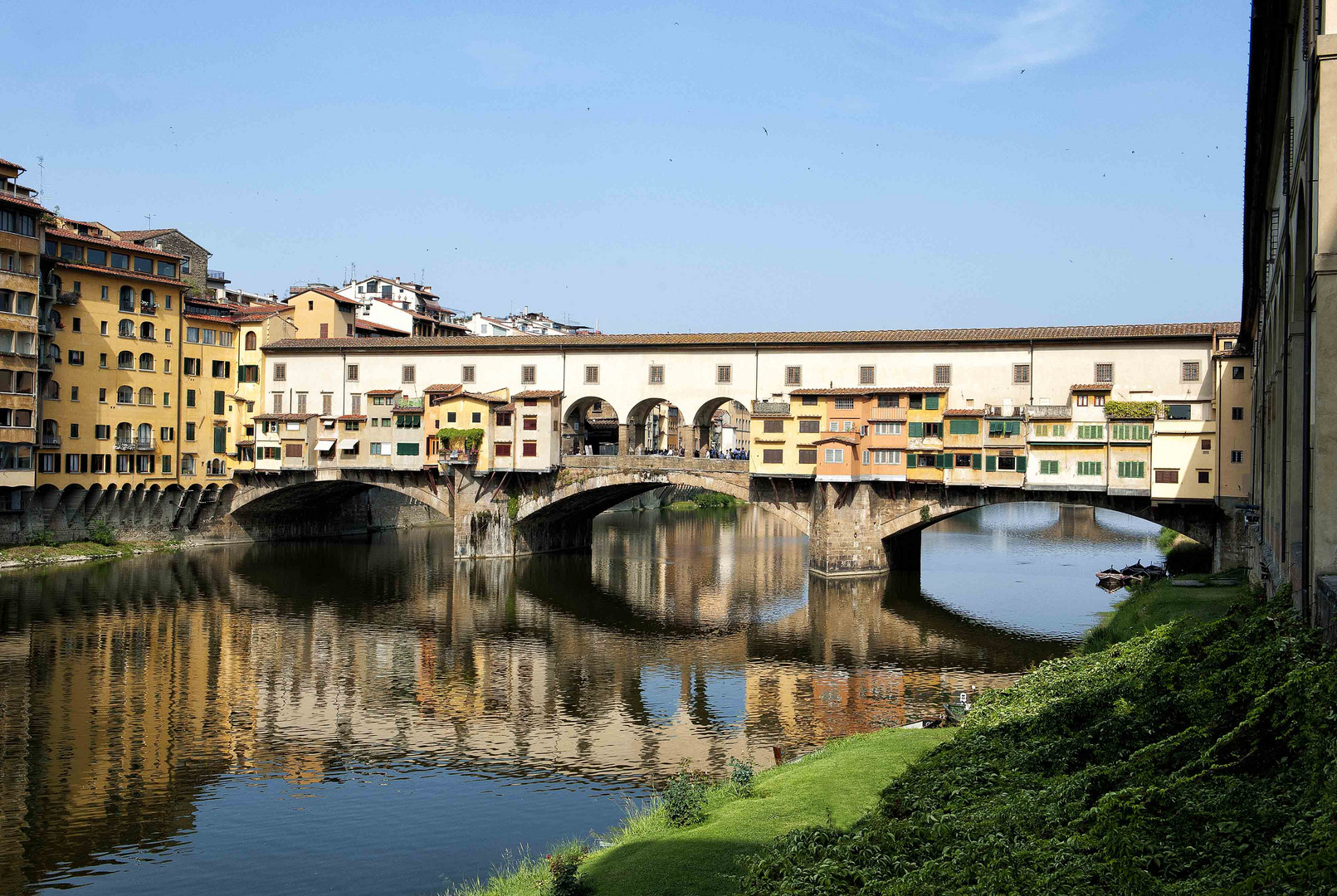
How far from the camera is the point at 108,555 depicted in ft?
191

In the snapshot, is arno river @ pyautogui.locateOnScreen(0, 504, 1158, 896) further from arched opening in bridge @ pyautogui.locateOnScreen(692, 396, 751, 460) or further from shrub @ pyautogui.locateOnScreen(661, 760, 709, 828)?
arched opening in bridge @ pyautogui.locateOnScreen(692, 396, 751, 460)

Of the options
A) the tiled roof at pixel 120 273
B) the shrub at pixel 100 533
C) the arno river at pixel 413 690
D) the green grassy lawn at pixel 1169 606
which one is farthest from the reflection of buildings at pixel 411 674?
the tiled roof at pixel 120 273

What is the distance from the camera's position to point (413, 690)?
1292 inches

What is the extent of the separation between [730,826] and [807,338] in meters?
42.5

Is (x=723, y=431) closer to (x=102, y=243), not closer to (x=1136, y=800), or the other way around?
(x=102, y=243)

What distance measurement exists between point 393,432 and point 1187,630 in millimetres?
49659

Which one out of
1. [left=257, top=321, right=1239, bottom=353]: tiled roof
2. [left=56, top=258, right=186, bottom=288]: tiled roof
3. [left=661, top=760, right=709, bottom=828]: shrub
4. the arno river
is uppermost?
[left=56, top=258, right=186, bottom=288]: tiled roof

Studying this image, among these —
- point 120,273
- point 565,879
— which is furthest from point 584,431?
point 565,879

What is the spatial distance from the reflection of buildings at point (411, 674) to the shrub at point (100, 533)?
2559 millimetres

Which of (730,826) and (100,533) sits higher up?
(100,533)

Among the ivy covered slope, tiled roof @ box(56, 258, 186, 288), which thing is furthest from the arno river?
tiled roof @ box(56, 258, 186, 288)

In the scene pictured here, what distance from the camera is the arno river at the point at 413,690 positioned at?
20.9 metres

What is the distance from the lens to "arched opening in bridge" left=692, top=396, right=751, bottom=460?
60906mm

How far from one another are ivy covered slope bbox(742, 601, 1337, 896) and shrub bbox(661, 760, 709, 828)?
3.59m
